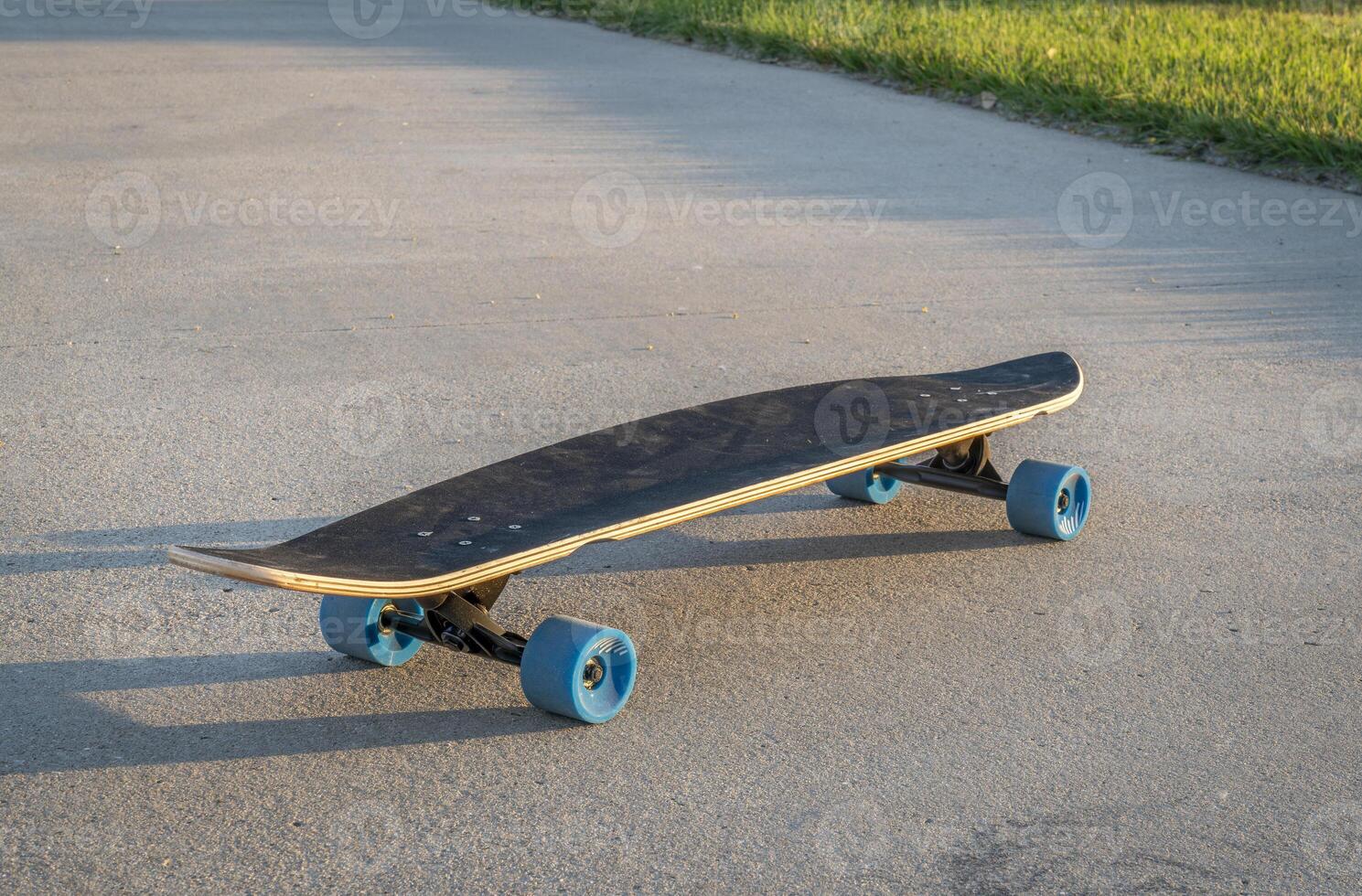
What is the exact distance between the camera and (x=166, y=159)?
9352mm

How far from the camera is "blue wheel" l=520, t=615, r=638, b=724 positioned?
3045 mm

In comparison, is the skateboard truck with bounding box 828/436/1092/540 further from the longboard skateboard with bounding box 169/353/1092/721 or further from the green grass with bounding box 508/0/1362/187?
the green grass with bounding box 508/0/1362/187

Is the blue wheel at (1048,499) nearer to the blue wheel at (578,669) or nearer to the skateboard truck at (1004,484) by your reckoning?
the skateboard truck at (1004,484)

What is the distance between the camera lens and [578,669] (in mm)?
3039

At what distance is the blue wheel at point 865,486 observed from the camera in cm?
439

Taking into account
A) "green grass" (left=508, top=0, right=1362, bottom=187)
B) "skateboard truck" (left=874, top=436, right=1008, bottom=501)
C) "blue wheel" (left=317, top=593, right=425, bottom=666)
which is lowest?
"blue wheel" (left=317, top=593, right=425, bottom=666)

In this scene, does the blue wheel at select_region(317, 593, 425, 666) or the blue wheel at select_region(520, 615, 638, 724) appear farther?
the blue wheel at select_region(317, 593, 425, 666)

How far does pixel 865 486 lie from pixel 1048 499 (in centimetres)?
58

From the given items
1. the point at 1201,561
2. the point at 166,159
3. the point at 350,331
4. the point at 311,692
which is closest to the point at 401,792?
the point at 311,692

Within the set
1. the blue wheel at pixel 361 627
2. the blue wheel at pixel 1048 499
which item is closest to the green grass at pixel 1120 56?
the blue wheel at pixel 1048 499

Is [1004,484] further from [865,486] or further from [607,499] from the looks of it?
[607,499]

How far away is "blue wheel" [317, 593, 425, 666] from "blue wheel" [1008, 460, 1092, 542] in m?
1.76

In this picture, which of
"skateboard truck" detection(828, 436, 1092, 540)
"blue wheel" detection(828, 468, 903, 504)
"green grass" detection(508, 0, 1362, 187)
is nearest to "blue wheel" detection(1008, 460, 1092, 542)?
"skateboard truck" detection(828, 436, 1092, 540)

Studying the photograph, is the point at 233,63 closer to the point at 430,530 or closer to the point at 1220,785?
the point at 430,530
